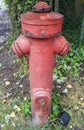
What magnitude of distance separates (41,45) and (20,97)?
1.01 m

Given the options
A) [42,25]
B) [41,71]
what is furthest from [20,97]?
[42,25]

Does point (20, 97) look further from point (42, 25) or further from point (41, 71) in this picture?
point (42, 25)

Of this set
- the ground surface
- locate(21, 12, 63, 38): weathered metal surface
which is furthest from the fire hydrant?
the ground surface

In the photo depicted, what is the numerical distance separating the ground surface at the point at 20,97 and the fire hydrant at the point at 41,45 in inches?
15.3

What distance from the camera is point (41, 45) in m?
2.55

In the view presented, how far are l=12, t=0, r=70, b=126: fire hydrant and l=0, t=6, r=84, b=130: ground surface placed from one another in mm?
390

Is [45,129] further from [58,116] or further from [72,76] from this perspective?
[72,76]

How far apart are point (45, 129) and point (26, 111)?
35 centimetres

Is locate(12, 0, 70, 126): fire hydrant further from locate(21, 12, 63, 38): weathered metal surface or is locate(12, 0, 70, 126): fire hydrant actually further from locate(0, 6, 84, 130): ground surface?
locate(0, 6, 84, 130): ground surface

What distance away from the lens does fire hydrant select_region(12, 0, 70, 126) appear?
2461 millimetres

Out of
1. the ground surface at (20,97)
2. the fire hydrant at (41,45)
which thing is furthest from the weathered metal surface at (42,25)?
the ground surface at (20,97)

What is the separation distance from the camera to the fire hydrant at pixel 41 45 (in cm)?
246

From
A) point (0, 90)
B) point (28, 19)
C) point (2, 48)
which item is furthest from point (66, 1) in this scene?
point (28, 19)

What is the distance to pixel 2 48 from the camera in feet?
14.6
